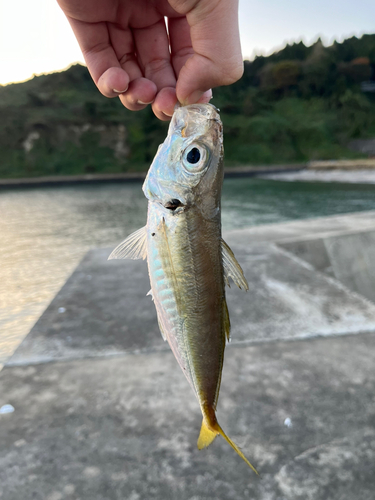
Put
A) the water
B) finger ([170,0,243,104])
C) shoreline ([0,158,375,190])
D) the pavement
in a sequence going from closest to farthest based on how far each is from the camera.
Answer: finger ([170,0,243,104]), the pavement, the water, shoreline ([0,158,375,190])

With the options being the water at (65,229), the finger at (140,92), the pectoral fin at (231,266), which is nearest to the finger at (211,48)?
the finger at (140,92)

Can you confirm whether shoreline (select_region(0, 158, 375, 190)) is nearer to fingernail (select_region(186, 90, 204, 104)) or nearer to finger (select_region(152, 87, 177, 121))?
finger (select_region(152, 87, 177, 121))

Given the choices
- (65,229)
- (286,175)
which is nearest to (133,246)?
(65,229)

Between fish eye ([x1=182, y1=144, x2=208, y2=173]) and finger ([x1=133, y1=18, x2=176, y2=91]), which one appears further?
finger ([x1=133, y1=18, x2=176, y2=91])

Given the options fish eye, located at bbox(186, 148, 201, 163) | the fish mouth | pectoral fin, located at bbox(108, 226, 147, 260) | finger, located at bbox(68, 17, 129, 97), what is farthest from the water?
fish eye, located at bbox(186, 148, 201, 163)

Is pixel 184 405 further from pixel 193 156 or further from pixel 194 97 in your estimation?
pixel 194 97

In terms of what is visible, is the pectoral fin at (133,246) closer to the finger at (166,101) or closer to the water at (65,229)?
the finger at (166,101)
